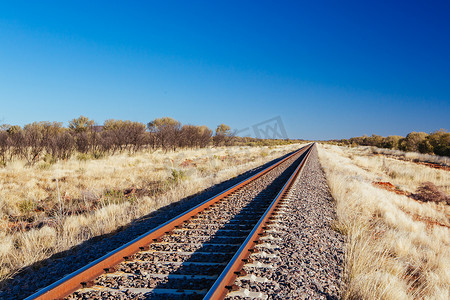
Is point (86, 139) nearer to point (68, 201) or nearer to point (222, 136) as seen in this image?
point (68, 201)

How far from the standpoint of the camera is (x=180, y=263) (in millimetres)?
3672

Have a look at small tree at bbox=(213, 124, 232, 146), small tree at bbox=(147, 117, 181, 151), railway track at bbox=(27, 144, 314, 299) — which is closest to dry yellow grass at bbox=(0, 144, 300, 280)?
railway track at bbox=(27, 144, 314, 299)

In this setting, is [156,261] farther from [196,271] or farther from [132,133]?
[132,133]

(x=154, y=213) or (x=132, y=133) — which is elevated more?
(x=132, y=133)

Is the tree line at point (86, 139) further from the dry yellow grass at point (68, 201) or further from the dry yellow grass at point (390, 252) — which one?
the dry yellow grass at point (390, 252)

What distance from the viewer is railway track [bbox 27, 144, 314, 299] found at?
9.58 feet

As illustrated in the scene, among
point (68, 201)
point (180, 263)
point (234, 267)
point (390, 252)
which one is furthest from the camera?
point (68, 201)

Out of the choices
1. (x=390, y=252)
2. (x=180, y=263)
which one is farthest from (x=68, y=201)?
(x=390, y=252)

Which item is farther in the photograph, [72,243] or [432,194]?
[432,194]

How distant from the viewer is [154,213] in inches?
279

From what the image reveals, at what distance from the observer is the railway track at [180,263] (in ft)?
9.58

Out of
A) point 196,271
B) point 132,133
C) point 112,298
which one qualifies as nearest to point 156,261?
point 196,271

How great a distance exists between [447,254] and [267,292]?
451 centimetres

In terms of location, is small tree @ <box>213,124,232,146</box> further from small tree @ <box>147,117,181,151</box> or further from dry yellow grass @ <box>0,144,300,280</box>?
dry yellow grass @ <box>0,144,300,280</box>
